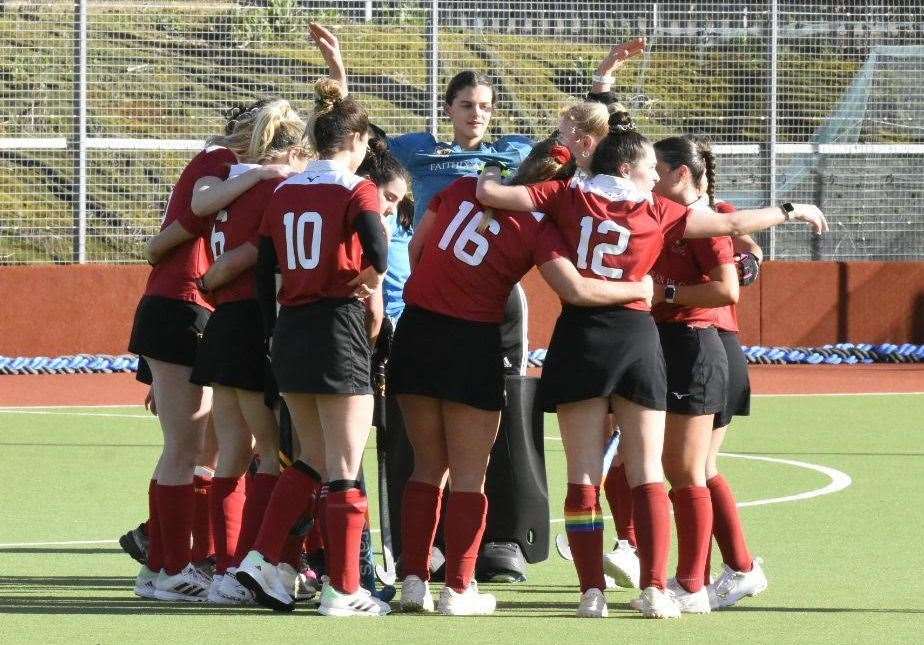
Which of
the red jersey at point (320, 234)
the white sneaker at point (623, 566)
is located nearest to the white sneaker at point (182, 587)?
the red jersey at point (320, 234)

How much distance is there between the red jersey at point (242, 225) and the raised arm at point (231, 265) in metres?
0.03

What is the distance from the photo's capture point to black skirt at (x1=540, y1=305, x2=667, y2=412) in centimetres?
588

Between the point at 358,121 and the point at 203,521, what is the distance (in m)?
1.78

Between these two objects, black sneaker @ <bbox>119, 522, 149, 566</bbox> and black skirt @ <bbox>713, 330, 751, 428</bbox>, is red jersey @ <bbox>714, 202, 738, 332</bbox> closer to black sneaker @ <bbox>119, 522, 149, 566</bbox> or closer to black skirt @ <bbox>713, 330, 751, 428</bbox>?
black skirt @ <bbox>713, 330, 751, 428</bbox>

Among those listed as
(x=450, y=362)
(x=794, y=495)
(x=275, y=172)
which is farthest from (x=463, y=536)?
(x=794, y=495)

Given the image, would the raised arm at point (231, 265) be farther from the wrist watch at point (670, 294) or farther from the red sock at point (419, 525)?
the wrist watch at point (670, 294)

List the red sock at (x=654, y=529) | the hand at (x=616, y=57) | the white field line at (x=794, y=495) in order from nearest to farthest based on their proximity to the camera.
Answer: the red sock at (x=654, y=529) → the hand at (x=616, y=57) → the white field line at (x=794, y=495)

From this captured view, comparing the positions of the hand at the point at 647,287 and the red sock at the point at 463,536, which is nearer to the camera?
the hand at the point at 647,287

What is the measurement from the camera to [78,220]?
56.5ft

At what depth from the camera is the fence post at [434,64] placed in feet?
58.1

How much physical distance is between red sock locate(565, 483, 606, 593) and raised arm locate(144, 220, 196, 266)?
5.70 feet

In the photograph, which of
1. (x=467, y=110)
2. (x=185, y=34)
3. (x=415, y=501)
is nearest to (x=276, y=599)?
(x=415, y=501)

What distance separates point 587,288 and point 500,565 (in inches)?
63.3

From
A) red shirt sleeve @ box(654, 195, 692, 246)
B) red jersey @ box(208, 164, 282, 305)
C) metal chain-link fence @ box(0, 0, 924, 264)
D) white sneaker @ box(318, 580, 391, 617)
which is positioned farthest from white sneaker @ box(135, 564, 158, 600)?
metal chain-link fence @ box(0, 0, 924, 264)
